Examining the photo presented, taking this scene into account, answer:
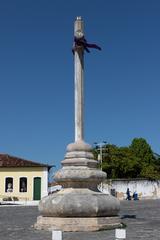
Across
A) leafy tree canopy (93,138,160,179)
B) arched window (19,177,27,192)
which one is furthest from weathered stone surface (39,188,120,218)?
leafy tree canopy (93,138,160,179)

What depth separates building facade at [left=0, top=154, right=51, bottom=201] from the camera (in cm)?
4628

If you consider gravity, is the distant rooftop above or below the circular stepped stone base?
above

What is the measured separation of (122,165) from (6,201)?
1950 centimetres

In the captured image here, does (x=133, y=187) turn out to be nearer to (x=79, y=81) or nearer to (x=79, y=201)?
(x=79, y=81)

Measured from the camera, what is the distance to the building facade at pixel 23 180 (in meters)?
46.3

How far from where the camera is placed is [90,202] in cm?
1255

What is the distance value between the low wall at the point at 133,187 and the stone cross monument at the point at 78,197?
37676 mm

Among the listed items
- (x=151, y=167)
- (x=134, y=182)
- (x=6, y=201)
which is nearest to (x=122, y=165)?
(x=151, y=167)

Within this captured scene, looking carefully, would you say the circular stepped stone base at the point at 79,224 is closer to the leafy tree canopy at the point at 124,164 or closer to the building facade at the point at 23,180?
the building facade at the point at 23,180

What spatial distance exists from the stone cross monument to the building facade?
32.8 m

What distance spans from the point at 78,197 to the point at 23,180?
35.0 m

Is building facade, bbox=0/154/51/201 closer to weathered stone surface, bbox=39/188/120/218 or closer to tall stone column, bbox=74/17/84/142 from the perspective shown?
tall stone column, bbox=74/17/84/142

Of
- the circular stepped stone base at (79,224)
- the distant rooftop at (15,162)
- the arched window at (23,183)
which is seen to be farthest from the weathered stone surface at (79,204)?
the arched window at (23,183)

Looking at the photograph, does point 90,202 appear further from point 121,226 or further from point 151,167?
point 151,167
